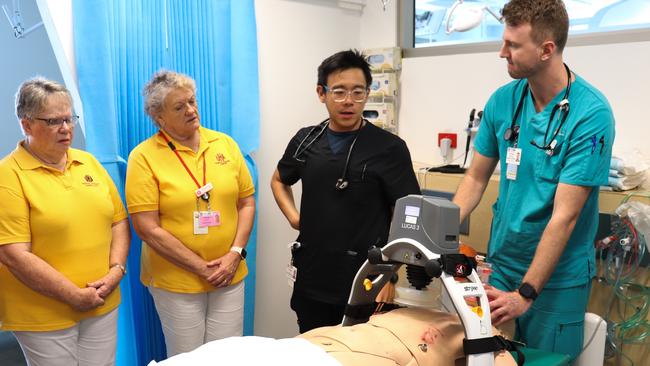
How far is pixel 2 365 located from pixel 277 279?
1752 mm

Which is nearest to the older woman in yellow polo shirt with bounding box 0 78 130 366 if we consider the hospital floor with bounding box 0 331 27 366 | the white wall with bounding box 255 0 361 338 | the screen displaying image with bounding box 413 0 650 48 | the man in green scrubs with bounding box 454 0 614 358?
the white wall with bounding box 255 0 361 338

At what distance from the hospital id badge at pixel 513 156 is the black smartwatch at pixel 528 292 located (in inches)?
18.3

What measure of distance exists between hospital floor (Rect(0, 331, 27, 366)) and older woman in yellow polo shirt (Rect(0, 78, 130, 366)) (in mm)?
1648

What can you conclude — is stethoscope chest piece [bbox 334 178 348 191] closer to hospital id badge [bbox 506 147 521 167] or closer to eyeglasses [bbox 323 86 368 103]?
eyeglasses [bbox 323 86 368 103]

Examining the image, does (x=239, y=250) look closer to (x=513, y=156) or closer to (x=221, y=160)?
(x=221, y=160)

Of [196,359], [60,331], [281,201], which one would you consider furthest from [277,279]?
[196,359]

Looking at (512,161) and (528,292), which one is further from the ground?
(512,161)

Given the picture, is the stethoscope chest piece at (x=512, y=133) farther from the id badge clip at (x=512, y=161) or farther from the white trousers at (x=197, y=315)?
the white trousers at (x=197, y=315)

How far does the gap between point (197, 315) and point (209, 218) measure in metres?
0.43

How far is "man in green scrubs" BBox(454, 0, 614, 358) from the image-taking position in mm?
1708

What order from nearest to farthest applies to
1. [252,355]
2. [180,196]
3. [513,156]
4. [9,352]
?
[252,355] → [513,156] → [180,196] → [9,352]

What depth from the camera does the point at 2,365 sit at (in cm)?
333

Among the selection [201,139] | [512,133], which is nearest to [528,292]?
[512,133]

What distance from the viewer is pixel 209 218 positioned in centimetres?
231
